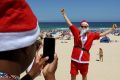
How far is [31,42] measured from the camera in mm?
1255

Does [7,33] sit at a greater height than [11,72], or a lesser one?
greater

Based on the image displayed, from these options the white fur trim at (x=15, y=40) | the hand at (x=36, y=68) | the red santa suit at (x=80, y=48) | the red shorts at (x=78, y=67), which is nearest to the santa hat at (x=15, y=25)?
the white fur trim at (x=15, y=40)

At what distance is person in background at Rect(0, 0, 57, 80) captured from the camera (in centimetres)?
115

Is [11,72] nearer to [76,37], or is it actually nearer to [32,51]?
[32,51]

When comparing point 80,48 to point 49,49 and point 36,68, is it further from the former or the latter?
point 36,68

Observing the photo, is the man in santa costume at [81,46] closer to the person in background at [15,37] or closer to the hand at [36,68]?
the hand at [36,68]

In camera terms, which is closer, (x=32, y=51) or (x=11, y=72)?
(x=11, y=72)

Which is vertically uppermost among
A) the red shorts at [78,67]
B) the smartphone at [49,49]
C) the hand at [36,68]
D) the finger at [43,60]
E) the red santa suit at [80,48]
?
the smartphone at [49,49]

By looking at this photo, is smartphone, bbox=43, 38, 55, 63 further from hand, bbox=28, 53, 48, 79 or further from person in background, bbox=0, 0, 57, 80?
person in background, bbox=0, 0, 57, 80

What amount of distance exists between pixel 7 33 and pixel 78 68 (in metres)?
6.72

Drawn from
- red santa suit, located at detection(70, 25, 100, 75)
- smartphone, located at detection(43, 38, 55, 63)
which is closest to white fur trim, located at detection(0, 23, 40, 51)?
smartphone, located at detection(43, 38, 55, 63)

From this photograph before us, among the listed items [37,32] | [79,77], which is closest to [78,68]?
[79,77]

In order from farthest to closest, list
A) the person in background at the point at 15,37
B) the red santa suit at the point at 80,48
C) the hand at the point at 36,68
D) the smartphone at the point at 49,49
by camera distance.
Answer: the red santa suit at the point at 80,48
the smartphone at the point at 49,49
the hand at the point at 36,68
the person in background at the point at 15,37

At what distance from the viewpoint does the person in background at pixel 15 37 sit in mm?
1153
